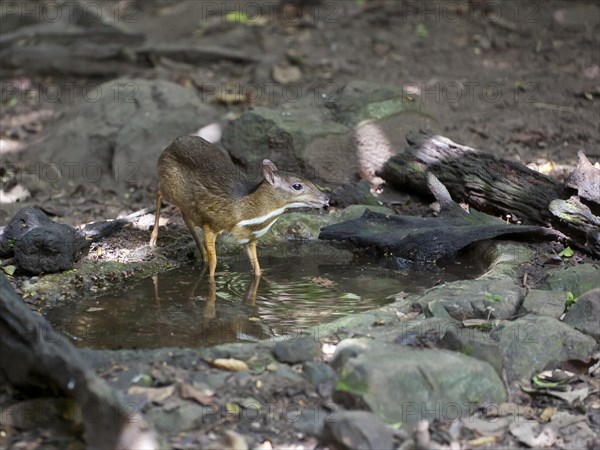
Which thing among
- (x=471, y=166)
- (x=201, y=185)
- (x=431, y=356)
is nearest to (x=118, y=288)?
(x=201, y=185)

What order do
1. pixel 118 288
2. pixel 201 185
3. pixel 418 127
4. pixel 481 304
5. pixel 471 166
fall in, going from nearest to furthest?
pixel 481 304
pixel 118 288
pixel 201 185
pixel 471 166
pixel 418 127

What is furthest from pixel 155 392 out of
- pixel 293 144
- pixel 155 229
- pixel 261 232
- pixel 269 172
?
pixel 293 144

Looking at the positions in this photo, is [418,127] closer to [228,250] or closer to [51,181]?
[228,250]

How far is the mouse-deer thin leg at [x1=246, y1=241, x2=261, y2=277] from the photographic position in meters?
7.20

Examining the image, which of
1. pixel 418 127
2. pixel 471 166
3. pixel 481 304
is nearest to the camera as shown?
pixel 481 304

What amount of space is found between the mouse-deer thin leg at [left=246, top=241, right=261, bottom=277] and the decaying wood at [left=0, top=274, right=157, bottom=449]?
2387mm

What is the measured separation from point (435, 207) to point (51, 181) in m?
4.59

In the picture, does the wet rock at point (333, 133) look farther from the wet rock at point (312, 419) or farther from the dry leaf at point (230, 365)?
the wet rock at point (312, 419)

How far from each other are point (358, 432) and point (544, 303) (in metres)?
2.06

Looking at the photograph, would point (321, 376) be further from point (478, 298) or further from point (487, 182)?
point (487, 182)

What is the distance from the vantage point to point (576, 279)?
6262 mm

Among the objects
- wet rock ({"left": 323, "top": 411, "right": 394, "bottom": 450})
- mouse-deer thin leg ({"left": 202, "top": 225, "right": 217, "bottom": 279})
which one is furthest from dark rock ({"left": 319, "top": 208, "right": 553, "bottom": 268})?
wet rock ({"left": 323, "top": 411, "right": 394, "bottom": 450})

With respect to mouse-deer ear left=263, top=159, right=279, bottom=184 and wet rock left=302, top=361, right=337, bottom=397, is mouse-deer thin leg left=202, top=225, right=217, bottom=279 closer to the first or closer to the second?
mouse-deer ear left=263, top=159, right=279, bottom=184

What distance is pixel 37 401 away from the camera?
4.88m
